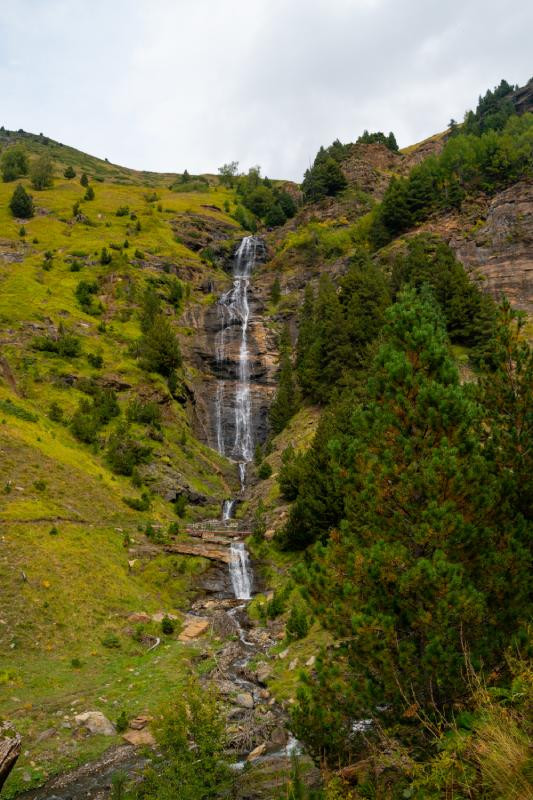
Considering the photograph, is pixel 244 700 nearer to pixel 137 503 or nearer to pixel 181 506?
pixel 137 503

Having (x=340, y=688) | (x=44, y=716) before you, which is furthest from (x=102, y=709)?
(x=340, y=688)

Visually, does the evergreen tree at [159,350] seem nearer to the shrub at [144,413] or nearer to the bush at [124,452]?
the shrub at [144,413]

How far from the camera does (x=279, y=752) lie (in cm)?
1229

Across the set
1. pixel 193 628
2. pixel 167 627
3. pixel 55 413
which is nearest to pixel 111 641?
pixel 167 627

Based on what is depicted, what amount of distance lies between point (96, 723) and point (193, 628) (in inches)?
320

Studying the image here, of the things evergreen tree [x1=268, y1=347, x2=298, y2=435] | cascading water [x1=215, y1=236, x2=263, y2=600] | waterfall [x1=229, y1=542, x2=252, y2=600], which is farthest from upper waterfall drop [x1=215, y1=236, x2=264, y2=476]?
waterfall [x1=229, y1=542, x2=252, y2=600]

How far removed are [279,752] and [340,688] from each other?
446 cm

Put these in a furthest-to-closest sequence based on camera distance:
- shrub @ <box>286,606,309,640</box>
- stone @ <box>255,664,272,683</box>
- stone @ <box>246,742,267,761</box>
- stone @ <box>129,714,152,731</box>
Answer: shrub @ <box>286,606,309,640</box> < stone @ <box>255,664,272,683</box> < stone @ <box>129,714,152,731</box> < stone @ <box>246,742,267,761</box>

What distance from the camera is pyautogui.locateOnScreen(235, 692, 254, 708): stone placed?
15.2 meters

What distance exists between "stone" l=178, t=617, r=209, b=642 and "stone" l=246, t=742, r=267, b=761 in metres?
9.06

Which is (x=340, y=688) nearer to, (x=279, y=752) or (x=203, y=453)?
(x=279, y=752)

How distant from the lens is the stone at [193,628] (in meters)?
21.4

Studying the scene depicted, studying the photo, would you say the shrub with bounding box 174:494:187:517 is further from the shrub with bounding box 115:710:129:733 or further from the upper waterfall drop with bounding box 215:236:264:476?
the shrub with bounding box 115:710:129:733

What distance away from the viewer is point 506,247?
A: 52531 millimetres
